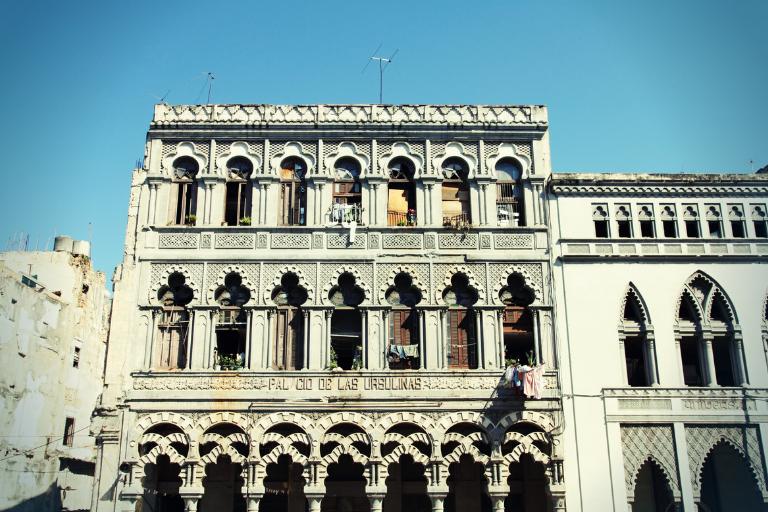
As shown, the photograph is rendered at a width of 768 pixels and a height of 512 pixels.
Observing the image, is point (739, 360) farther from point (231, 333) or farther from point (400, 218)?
point (231, 333)

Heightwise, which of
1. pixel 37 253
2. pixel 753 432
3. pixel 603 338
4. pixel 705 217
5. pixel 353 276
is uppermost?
pixel 37 253

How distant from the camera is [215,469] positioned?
24516 millimetres

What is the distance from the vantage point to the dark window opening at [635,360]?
82.3ft

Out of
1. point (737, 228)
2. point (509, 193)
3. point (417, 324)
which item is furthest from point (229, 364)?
point (737, 228)

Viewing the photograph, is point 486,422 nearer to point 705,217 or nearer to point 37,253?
point 705,217

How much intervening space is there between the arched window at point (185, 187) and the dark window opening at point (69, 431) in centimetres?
1685

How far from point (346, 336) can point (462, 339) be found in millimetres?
3726

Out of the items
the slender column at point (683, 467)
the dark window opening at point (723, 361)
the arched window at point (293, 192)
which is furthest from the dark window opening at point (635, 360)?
the arched window at point (293, 192)

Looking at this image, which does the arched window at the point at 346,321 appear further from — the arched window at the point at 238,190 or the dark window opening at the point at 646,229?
the dark window opening at the point at 646,229

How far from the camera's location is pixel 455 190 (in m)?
26.6

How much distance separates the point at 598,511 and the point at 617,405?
3244 millimetres

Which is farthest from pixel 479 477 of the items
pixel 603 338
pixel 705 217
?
pixel 705 217

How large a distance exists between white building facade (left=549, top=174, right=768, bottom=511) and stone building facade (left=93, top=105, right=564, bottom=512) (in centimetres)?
84

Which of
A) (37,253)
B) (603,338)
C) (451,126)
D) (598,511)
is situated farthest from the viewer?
(37,253)
